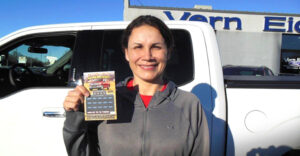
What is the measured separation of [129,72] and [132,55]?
725 mm

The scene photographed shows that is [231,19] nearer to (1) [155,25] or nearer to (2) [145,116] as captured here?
(1) [155,25]

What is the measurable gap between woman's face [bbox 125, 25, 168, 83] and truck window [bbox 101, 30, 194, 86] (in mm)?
711

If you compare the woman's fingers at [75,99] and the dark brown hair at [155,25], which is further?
the dark brown hair at [155,25]

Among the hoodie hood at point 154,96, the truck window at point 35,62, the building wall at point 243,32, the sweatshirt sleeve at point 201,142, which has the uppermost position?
the building wall at point 243,32

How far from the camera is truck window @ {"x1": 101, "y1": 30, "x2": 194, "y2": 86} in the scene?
211 cm

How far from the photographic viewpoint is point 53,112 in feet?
6.40

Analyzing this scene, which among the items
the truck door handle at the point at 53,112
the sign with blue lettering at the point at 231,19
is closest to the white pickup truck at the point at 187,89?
the truck door handle at the point at 53,112

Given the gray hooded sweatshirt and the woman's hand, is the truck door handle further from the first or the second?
the woman's hand

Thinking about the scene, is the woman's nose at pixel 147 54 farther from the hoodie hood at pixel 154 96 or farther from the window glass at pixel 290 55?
the window glass at pixel 290 55

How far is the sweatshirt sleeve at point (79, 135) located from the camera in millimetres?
1213

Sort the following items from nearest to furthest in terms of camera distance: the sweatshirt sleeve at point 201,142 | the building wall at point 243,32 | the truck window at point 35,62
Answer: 1. the sweatshirt sleeve at point 201,142
2. the truck window at point 35,62
3. the building wall at point 243,32

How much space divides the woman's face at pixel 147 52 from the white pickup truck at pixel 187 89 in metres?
0.69

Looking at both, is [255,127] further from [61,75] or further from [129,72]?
[61,75]

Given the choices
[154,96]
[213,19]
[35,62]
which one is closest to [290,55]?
[213,19]
